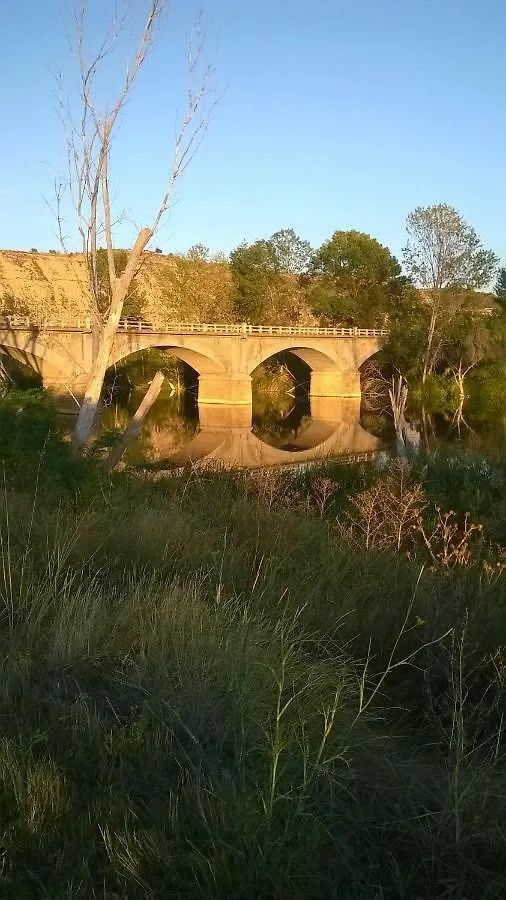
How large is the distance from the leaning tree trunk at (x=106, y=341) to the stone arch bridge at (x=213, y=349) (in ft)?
56.2

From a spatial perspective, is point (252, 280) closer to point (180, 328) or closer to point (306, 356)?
point (306, 356)

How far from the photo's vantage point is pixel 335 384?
50.2 m

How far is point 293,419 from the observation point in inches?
1601

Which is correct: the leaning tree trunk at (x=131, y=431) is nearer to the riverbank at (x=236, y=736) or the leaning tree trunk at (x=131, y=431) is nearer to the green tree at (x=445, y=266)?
the riverbank at (x=236, y=736)

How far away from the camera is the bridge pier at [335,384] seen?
49750 millimetres

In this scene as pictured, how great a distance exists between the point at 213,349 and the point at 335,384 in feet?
35.6

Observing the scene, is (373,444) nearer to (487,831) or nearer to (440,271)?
(440,271)

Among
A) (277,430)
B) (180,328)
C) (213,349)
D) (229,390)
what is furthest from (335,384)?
(277,430)

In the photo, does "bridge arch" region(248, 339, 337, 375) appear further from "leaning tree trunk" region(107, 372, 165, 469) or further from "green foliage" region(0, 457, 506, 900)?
"green foliage" region(0, 457, 506, 900)

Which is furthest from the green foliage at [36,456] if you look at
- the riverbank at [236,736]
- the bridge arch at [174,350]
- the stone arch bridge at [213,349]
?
the bridge arch at [174,350]

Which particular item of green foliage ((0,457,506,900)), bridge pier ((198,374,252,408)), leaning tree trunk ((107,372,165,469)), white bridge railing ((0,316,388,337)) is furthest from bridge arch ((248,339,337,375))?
green foliage ((0,457,506,900))

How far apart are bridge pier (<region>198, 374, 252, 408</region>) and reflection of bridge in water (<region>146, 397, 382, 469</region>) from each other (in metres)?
0.80

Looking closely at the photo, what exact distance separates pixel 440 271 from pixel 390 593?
3781 centimetres

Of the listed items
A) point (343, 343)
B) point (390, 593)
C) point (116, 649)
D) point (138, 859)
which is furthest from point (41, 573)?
point (343, 343)
